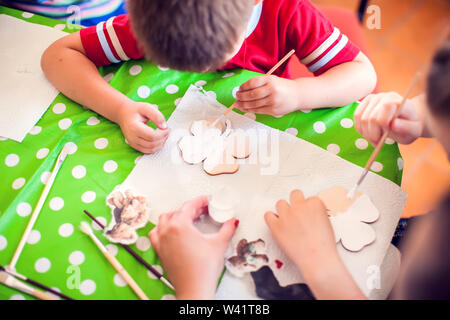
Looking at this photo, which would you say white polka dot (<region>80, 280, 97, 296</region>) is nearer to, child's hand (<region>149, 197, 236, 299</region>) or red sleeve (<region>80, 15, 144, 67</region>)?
child's hand (<region>149, 197, 236, 299</region>)

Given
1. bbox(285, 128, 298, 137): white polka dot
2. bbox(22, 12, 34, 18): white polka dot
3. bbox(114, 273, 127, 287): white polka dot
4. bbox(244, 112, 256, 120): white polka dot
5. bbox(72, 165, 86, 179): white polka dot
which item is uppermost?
bbox(22, 12, 34, 18): white polka dot

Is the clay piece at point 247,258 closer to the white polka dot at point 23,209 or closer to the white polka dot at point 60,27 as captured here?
the white polka dot at point 23,209

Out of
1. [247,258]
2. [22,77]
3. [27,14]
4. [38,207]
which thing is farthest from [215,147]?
[27,14]

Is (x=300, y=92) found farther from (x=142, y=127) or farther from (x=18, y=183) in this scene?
(x=18, y=183)

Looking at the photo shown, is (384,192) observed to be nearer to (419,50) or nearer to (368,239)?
(368,239)

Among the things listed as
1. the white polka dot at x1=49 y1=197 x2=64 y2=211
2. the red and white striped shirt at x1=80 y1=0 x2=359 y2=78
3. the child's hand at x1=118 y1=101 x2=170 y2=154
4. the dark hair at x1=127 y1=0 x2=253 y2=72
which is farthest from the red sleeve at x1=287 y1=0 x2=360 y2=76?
the white polka dot at x1=49 y1=197 x2=64 y2=211

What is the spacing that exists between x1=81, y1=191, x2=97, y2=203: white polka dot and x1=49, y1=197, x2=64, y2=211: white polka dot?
34 millimetres

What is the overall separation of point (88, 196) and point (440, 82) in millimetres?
519

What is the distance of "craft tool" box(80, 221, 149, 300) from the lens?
0.51 m

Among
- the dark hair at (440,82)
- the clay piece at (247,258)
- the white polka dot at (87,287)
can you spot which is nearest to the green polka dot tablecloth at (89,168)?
the white polka dot at (87,287)

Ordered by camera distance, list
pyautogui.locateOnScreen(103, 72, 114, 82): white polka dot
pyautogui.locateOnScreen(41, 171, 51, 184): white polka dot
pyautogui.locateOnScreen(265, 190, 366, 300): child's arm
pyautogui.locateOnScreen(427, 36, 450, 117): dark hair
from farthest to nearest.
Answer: pyautogui.locateOnScreen(103, 72, 114, 82): white polka dot → pyautogui.locateOnScreen(41, 171, 51, 184): white polka dot → pyautogui.locateOnScreen(265, 190, 366, 300): child's arm → pyautogui.locateOnScreen(427, 36, 450, 117): dark hair

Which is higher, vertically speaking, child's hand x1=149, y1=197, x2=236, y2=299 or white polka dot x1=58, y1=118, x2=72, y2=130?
white polka dot x1=58, y1=118, x2=72, y2=130

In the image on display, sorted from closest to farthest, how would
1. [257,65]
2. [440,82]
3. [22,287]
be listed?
[440,82], [22,287], [257,65]

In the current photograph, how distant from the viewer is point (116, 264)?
53 cm
